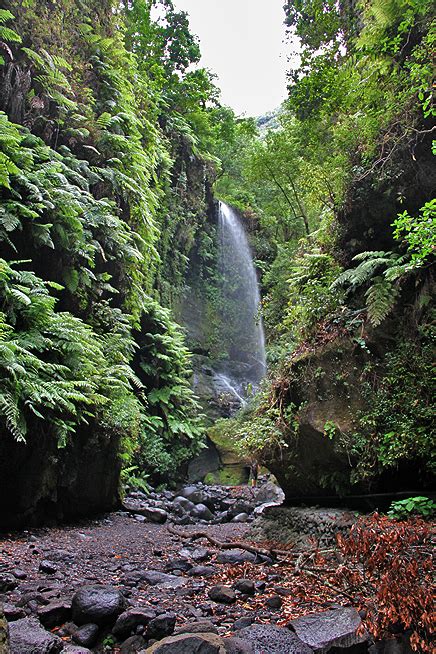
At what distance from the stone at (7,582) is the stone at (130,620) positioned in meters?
1.02

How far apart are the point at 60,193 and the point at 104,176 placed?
7.60 ft

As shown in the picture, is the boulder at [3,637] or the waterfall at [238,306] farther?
the waterfall at [238,306]

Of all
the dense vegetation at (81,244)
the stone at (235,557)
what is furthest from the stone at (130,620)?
the dense vegetation at (81,244)

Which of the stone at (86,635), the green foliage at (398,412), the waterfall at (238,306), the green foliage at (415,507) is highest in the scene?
the waterfall at (238,306)

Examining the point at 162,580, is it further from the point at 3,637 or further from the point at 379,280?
the point at 379,280

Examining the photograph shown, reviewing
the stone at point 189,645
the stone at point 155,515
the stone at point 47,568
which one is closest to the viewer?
the stone at point 189,645

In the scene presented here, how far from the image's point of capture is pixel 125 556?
4.75m

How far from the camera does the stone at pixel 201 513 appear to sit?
8562mm

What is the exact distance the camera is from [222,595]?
11.3ft

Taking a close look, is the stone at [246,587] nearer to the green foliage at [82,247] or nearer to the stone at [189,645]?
the stone at [189,645]

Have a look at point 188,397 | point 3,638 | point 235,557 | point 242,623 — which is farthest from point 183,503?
point 3,638

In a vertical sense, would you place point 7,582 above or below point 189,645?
above

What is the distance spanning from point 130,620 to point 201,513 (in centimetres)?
616

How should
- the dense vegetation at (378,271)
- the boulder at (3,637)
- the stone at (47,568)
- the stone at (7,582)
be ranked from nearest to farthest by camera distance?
the boulder at (3,637) < the stone at (7,582) < the stone at (47,568) < the dense vegetation at (378,271)
